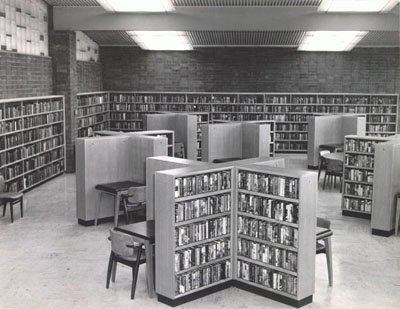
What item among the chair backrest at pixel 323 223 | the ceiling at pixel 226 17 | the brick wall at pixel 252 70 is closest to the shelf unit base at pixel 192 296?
the chair backrest at pixel 323 223

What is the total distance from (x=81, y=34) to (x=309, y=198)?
1318 cm

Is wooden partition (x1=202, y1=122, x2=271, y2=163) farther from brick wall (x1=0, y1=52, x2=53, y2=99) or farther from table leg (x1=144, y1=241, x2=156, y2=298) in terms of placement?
table leg (x1=144, y1=241, x2=156, y2=298)

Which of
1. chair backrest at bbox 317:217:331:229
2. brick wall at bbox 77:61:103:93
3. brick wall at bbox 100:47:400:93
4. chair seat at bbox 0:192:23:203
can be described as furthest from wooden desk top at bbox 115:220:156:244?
brick wall at bbox 100:47:400:93

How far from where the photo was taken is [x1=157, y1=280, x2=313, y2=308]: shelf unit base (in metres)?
6.58

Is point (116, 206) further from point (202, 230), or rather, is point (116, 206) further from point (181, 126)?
point (181, 126)

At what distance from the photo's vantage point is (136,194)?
9297 mm

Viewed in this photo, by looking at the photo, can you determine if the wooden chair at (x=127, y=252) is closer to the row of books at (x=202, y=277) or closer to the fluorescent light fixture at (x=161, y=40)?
A: the row of books at (x=202, y=277)

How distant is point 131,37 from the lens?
1875 centimetres

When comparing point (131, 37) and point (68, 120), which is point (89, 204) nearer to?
point (68, 120)

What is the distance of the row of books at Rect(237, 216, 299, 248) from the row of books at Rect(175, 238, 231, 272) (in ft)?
0.94

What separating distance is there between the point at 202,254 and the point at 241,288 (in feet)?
2.45

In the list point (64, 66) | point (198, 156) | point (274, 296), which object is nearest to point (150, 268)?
point (274, 296)

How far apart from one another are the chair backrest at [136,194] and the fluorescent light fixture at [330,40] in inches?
379

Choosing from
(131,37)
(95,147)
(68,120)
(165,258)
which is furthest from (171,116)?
(165,258)
